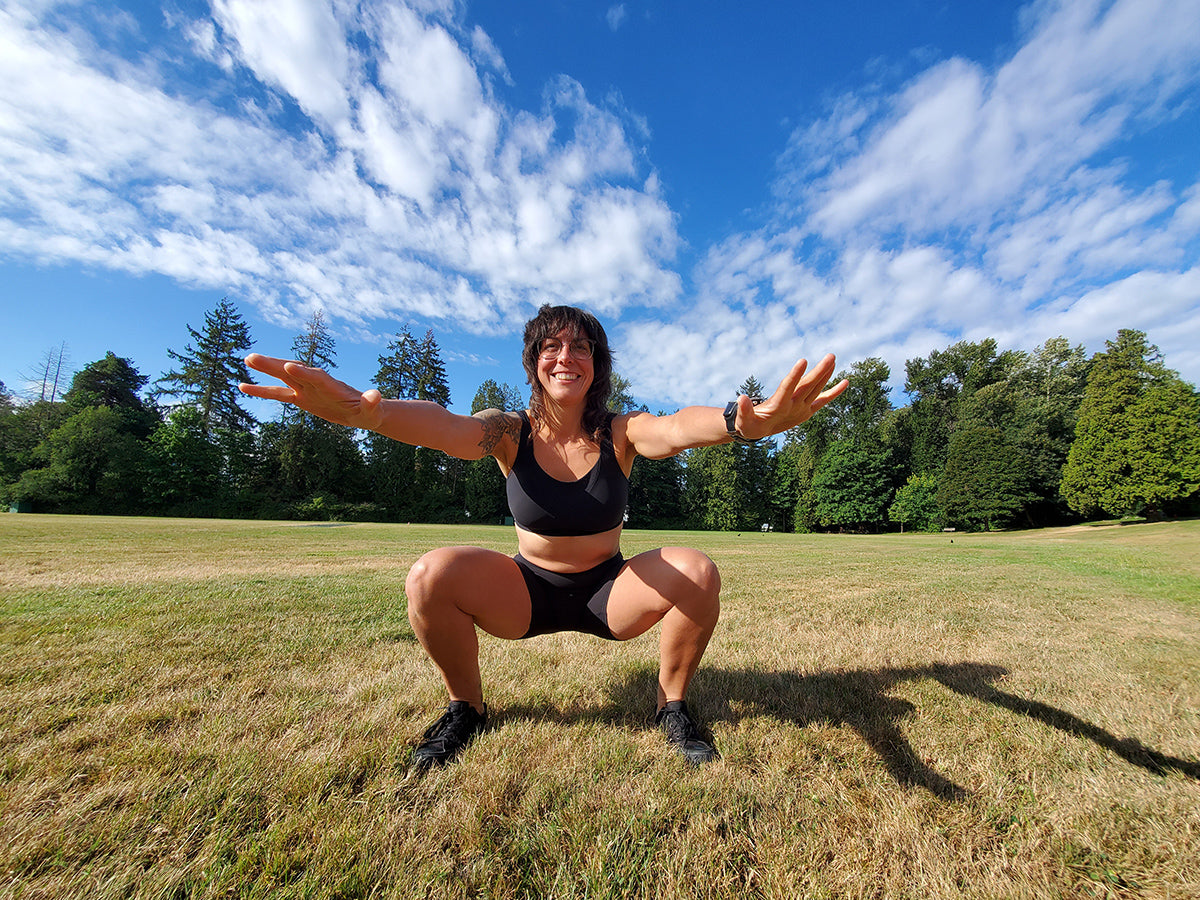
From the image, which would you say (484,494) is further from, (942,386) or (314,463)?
(942,386)

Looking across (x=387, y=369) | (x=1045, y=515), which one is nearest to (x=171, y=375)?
(x=387, y=369)

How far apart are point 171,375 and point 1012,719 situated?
2185 inches

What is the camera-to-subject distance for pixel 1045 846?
1.42 meters

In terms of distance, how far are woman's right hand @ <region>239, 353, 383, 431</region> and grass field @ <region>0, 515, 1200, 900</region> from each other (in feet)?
4.35

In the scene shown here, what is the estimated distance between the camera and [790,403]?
1734 mm

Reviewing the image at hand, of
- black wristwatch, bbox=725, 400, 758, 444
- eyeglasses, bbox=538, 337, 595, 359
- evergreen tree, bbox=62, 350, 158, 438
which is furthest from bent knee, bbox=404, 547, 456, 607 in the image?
evergreen tree, bbox=62, 350, 158, 438

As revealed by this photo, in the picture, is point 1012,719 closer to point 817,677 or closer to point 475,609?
point 817,677

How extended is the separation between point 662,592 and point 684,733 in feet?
2.03

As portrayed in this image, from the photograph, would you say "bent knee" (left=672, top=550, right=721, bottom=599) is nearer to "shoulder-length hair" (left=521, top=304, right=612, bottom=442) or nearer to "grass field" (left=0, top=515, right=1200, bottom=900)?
"grass field" (left=0, top=515, right=1200, bottom=900)

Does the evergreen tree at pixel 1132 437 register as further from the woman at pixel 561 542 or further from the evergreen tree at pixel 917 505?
the woman at pixel 561 542

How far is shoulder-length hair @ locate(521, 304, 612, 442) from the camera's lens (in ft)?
8.29

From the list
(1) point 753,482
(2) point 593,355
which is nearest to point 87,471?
(2) point 593,355

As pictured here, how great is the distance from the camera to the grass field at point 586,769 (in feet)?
4.12

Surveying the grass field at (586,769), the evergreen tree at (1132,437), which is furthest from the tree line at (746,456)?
the grass field at (586,769)
